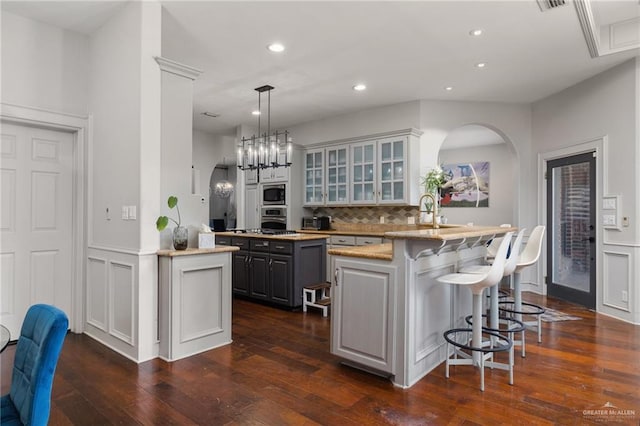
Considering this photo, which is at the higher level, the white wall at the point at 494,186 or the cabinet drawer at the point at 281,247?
the white wall at the point at 494,186

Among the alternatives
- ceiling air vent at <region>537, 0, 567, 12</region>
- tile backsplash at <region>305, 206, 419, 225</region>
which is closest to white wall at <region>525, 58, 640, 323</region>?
ceiling air vent at <region>537, 0, 567, 12</region>

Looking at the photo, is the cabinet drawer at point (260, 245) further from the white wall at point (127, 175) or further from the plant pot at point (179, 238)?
the white wall at point (127, 175)

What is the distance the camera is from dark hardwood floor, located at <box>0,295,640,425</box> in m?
2.17

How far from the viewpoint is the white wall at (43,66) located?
10.4 ft

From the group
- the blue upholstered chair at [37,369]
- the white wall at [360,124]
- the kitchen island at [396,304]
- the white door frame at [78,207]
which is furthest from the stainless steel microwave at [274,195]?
the blue upholstered chair at [37,369]

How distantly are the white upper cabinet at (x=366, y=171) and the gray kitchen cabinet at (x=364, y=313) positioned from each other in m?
3.00

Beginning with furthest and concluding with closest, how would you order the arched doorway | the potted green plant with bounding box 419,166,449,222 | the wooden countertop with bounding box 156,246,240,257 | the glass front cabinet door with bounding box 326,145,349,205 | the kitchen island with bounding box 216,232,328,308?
1. the arched doorway
2. the glass front cabinet door with bounding box 326,145,349,205
3. the potted green plant with bounding box 419,166,449,222
4. the kitchen island with bounding box 216,232,328,308
5. the wooden countertop with bounding box 156,246,240,257

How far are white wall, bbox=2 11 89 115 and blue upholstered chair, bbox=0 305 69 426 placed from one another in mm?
2732

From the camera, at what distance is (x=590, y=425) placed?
6.88 feet

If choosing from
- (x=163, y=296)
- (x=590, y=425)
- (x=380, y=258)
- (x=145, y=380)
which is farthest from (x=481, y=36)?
(x=145, y=380)

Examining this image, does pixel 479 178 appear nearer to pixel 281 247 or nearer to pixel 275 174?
pixel 275 174

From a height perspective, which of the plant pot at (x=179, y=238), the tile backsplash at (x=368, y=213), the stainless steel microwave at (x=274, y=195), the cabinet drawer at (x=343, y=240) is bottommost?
the cabinet drawer at (x=343, y=240)

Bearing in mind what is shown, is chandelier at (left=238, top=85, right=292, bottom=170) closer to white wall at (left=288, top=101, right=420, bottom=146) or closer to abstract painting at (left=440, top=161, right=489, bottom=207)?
white wall at (left=288, top=101, right=420, bottom=146)

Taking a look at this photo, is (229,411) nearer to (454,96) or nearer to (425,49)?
(425,49)
